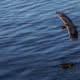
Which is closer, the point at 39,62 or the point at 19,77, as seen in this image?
the point at 19,77

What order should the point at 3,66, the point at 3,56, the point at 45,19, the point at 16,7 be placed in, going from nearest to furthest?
1. the point at 3,66
2. the point at 3,56
3. the point at 45,19
4. the point at 16,7

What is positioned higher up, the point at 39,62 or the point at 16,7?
the point at 16,7

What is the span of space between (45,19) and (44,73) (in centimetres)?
561

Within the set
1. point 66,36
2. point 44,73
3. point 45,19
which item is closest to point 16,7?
point 45,19

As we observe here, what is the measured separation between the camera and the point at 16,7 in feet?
51.8

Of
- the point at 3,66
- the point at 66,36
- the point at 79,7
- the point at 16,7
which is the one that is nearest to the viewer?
the point at 3,66

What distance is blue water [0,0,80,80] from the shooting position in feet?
27.8

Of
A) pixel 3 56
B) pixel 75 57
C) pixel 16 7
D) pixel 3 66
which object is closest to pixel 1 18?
pixel 16 7

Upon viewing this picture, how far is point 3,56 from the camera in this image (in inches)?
390

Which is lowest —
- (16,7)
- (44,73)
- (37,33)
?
(44,73)

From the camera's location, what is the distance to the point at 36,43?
10.8m

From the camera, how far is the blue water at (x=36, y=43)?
8.48 m

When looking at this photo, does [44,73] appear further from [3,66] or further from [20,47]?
[20,47]

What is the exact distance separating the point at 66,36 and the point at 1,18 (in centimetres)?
499
